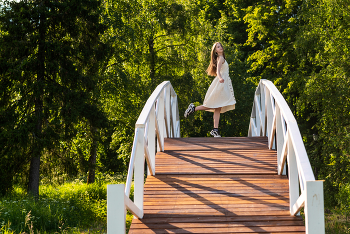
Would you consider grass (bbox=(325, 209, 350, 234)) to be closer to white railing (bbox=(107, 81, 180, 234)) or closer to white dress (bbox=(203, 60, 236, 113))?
white dress (bbox=(203, 60, 236, 113))

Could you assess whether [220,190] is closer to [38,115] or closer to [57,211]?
[57,211]

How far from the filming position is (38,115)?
35.1ft

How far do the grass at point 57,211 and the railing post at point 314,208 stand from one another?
142 inches

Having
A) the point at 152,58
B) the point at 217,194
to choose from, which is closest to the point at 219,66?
the point at 217,194

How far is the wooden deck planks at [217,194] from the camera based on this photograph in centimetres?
356

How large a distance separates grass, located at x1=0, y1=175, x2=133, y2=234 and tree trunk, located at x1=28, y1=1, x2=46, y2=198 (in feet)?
1.45

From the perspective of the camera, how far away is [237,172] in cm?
477

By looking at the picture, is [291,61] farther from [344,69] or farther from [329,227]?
[329,227]

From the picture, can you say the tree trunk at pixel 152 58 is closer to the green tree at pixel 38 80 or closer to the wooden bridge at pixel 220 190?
the green tree at pixel 38 80

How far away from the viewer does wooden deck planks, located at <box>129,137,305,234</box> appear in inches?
140

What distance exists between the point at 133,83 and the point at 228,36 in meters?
8.33

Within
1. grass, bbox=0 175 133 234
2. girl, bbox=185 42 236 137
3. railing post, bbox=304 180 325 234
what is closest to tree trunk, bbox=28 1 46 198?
grass, bbox=0 175 133 234

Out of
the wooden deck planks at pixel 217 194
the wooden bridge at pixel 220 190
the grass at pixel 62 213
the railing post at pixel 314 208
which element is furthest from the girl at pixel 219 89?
the railing post at pixel 314 208

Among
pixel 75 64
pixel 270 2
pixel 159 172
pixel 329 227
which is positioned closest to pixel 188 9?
pixel 270 2
